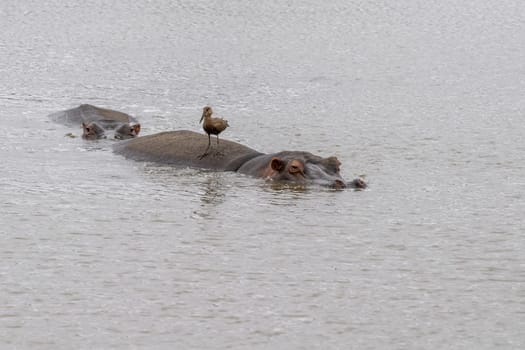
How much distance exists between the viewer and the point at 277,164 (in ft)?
38.9

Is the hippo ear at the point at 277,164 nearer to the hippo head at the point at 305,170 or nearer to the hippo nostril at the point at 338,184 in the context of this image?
the hippo head at the point at 305,170

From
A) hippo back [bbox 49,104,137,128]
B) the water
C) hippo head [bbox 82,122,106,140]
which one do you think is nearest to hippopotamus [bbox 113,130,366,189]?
the water

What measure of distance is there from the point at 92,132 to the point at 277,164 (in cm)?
344

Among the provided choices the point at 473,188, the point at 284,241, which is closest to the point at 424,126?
Result: the point at 473,188

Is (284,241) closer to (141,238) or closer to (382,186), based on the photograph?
(141,238)

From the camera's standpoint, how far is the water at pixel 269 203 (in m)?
7.39

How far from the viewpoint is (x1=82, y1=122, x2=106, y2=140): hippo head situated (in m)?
14.4

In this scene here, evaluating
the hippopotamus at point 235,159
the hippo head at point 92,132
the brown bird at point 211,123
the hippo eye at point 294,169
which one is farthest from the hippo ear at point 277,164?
the hippo head at point 92,132

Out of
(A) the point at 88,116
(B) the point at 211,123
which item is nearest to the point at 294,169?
(B) the point at 211,123

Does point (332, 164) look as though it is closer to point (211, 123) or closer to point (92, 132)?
point (211, 123)

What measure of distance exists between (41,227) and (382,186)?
381 cm

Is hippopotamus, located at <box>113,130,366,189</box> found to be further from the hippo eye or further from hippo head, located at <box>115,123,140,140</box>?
hippo head, located at <box>115,123,140,140</box>

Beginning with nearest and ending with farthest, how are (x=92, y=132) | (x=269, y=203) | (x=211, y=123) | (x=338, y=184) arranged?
(x=269, y=203) → (x=338, y=184) → (x=211, y=123) → (x=92, y=132)

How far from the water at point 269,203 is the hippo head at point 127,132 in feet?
1.63
